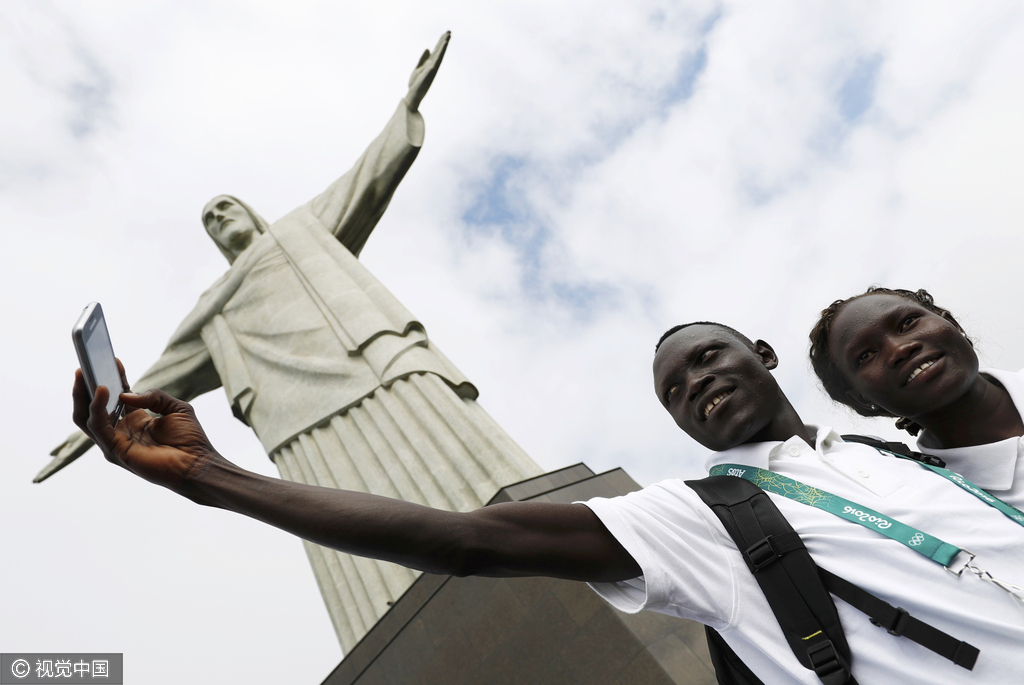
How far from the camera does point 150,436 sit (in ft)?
4.66

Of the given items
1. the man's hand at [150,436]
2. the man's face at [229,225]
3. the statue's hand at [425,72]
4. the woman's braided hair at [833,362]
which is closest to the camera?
Result: the man's hand at [150,436]

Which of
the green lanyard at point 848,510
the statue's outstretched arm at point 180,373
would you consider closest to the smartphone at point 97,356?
the green lanyard at point 848,510

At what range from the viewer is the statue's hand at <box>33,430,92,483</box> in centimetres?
841

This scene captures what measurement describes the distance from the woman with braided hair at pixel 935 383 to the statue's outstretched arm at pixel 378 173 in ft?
21.7

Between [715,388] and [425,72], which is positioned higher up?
[425,72]

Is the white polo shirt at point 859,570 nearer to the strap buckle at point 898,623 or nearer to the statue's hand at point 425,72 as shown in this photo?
the strap buckle at point 898,623

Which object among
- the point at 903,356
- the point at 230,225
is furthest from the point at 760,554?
the point at 230,225

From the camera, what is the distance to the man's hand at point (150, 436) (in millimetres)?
1327

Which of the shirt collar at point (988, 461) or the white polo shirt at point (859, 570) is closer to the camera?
the white polo shirt at point (859, 570)

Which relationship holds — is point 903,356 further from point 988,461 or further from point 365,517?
point 365,517

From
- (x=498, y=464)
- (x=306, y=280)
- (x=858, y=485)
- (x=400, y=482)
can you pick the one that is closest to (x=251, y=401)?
(x=306, y=280)

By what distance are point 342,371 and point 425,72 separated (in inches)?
136

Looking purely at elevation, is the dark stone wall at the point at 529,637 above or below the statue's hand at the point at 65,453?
below

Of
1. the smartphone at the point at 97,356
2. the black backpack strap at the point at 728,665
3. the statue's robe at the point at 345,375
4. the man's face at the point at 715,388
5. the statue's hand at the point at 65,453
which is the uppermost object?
the statue's hand at the point at 65,453
